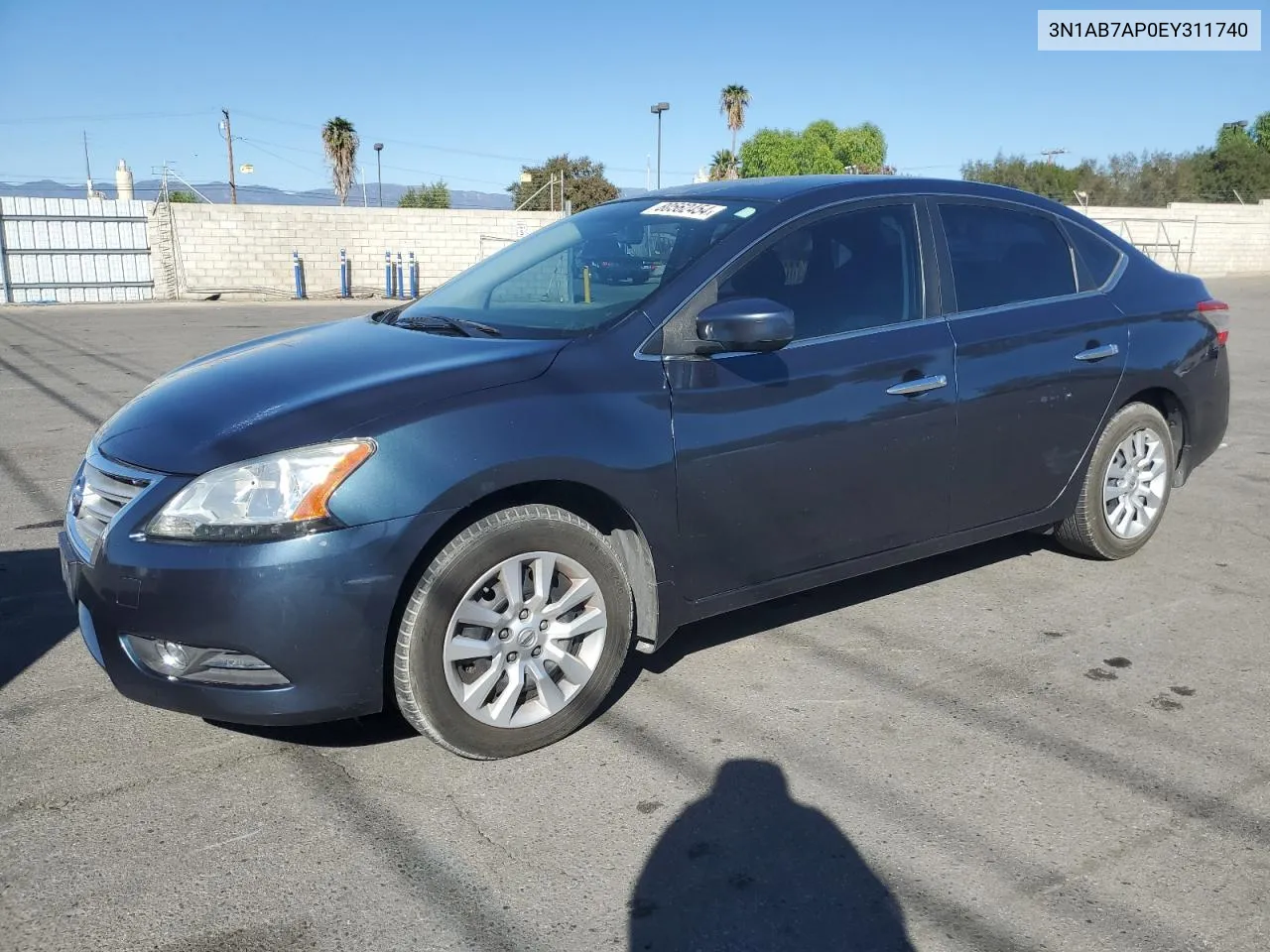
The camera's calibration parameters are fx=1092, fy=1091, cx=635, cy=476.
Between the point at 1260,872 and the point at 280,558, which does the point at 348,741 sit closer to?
the point at 280,558

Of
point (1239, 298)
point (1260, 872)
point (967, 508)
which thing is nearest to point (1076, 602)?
point (967, 508)

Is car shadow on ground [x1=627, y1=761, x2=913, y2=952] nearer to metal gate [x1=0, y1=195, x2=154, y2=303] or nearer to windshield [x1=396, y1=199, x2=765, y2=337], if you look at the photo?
windshield [x1=396, y1=199, x2=765, y2=337]

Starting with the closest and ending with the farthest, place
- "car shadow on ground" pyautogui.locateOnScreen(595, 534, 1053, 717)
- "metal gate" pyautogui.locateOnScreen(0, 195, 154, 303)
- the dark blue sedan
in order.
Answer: the dark blue sedan → "car shadow on ground" pyautogui.locateOnScreen(595, 534, 1053, 717) → "metal gate" pyautogui.locateOnScreen(0, 195, 154, 303)

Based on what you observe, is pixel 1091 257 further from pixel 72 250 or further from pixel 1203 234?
pixel 1203 234

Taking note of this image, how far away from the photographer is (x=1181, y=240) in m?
41.0

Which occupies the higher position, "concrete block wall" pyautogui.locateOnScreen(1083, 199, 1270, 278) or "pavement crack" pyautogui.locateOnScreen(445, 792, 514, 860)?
"concrete block wall" pyautogui.locateOnScreen(1083, 199, 1270, 278)

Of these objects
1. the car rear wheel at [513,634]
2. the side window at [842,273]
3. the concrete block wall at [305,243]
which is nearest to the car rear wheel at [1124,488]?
the side window at [842,273]

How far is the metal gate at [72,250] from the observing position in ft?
78.9

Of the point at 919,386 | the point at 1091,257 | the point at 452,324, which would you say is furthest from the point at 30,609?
the point at 1091,257

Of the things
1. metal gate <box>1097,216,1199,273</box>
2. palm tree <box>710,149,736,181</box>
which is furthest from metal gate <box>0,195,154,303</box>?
palm tree <box>710,149,736,181</box>

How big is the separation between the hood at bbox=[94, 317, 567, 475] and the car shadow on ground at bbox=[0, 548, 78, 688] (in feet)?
3.63

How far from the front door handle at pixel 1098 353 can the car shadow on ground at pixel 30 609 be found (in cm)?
432

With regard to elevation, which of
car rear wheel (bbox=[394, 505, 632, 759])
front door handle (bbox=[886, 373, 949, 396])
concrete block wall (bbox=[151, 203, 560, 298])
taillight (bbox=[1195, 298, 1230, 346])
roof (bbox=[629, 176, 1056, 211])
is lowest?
car rear wheel (bbox=[394, 505, 632, 759])

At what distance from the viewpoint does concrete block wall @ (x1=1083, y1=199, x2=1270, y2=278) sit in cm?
3919
